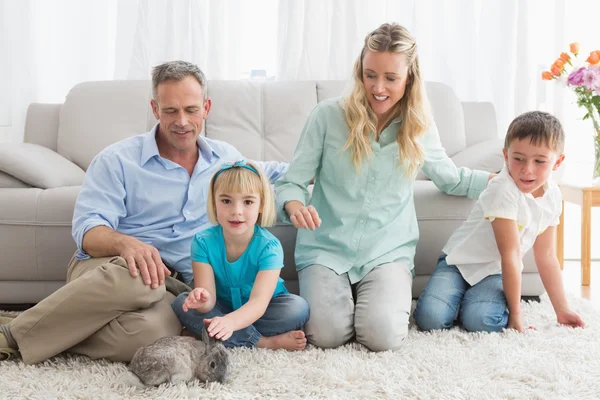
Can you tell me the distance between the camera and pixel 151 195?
195cm

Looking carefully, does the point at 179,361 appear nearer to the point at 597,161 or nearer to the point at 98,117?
the point at 98,117

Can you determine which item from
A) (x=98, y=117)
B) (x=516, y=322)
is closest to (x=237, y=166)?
(x=516, y=322)

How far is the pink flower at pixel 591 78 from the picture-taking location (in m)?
2.82

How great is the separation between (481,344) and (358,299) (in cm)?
37

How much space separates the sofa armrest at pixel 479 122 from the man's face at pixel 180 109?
5.19 ft

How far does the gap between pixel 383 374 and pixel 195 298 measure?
0.50 metres

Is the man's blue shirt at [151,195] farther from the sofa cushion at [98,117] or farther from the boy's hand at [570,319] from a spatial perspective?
the boy's hand at [570,319]

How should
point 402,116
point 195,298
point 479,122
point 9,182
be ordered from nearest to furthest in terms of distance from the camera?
point 195,298 < point 402,116 < point 9,182 < point 479,122

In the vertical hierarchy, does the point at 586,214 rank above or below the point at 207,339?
above

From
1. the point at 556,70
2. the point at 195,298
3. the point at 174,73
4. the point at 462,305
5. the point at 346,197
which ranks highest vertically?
the point at 556,70

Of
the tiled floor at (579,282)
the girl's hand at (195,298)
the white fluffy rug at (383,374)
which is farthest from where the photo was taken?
the tiled floor at (579,282)

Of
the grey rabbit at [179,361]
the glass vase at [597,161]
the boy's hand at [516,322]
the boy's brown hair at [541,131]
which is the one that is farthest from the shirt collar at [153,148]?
the glass vase at [597,161]

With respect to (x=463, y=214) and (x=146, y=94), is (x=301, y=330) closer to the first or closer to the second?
(x=463, y=214)

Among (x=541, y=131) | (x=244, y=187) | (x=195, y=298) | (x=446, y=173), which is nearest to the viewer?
(x=195, y=298)
